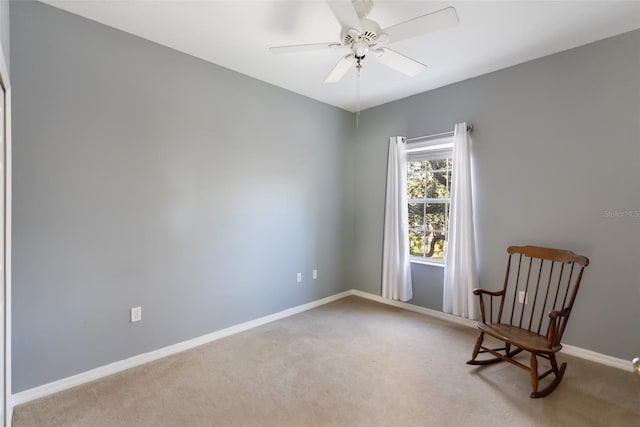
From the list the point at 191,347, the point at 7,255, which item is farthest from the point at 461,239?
the point at 7,255

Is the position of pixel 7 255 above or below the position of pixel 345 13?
below

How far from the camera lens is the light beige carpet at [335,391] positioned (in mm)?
1867

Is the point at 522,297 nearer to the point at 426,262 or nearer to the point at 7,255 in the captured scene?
the point at 426,262

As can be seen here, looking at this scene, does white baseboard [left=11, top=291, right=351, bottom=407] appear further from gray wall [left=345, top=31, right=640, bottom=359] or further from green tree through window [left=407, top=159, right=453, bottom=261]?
gray wall [left=345, top=31, right=640, bottom=359]

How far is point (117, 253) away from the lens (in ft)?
7.78

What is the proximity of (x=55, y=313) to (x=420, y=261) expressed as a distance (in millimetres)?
3486

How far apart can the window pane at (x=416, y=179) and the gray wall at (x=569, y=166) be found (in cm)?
47

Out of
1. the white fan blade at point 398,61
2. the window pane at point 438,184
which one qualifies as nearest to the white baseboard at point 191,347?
the window pane at point 438,184

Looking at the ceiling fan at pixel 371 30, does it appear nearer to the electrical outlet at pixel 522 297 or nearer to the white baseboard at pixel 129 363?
the electrical outlet at pixel 522 297

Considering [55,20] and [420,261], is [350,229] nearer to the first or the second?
[420,261]

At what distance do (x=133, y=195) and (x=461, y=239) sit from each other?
3085 millimetres

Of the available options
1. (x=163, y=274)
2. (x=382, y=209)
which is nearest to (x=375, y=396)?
(x=163, y=274)

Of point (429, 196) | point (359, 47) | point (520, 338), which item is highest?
point (359, 47)

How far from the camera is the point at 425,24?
171 centimetres
